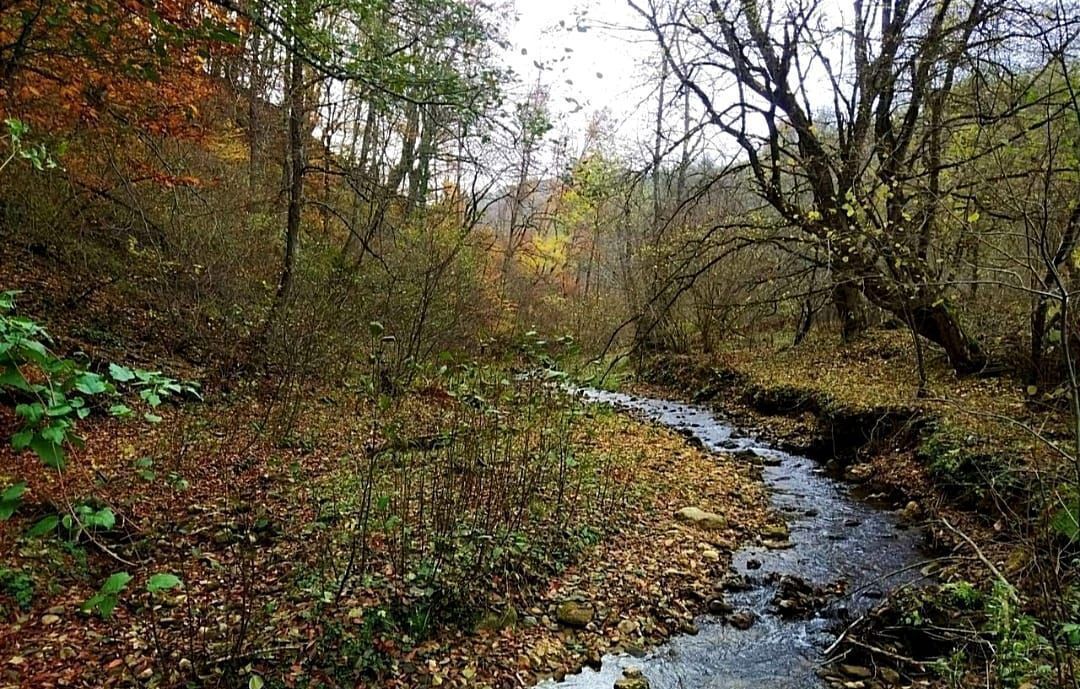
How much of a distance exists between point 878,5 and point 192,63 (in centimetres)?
925

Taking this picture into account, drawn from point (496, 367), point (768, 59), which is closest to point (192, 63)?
point (496, 367)

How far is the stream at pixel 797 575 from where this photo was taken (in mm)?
4047

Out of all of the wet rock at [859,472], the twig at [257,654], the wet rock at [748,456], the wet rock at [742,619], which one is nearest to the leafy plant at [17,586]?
the twig at [257,654]

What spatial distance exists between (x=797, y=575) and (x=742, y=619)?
3.31ft

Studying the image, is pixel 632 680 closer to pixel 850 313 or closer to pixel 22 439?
pixel 22 439

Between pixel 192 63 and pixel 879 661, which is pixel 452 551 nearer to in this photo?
pixel 879 661

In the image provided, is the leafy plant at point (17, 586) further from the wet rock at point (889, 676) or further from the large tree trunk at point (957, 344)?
the large tree trunk at point (957, 344)

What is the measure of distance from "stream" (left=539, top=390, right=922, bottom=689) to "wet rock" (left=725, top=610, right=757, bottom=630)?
42mm

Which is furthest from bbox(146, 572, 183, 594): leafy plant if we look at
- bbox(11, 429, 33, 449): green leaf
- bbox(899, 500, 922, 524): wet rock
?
bbox(899, 500, 922, 524): wet rock

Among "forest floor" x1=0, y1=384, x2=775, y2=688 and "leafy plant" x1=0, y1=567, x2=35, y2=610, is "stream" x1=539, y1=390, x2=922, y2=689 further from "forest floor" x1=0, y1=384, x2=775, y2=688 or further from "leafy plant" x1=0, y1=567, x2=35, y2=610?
"leafy plant" x1=0, y1=567, x2=35, y2=610

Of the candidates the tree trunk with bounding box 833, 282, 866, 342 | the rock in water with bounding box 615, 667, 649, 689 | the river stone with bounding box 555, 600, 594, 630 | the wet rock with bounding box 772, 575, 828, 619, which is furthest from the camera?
the tree trunk with bounding box 833, 282, 866, 342

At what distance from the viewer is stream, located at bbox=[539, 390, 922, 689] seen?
159 inches

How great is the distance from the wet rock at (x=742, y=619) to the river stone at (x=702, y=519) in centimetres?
154

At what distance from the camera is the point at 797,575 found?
5441 mm
